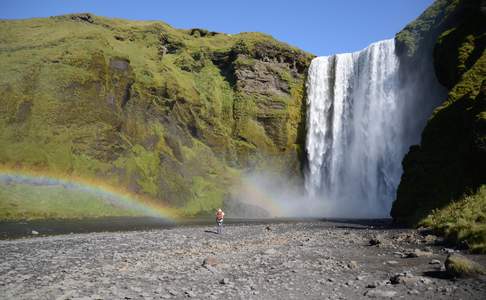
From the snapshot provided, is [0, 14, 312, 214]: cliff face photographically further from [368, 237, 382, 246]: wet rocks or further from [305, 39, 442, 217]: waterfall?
[368, 237, 382, 246]: wet rocks

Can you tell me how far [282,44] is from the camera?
85.9 metres

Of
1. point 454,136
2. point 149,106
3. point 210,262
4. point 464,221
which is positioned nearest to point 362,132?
point 454,136

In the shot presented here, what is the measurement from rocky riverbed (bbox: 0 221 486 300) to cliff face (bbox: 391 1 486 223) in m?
8.81

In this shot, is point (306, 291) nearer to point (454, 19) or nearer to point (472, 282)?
point (472, 282)

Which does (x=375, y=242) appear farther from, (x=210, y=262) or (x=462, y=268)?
(x=462, y=268)

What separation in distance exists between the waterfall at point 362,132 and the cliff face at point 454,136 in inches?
507

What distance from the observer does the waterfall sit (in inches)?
2248

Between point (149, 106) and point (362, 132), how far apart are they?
3347cm

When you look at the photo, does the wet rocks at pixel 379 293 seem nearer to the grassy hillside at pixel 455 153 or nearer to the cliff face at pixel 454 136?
the grassy hillside at pixel 455 153

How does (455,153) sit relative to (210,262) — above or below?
above

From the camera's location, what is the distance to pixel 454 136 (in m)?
32.3

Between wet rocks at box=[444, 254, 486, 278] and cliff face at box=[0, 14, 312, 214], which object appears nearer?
wet rocks at box=[444, 254, 486, 278]

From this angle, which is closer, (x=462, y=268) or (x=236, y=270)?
(x=462, y=268)

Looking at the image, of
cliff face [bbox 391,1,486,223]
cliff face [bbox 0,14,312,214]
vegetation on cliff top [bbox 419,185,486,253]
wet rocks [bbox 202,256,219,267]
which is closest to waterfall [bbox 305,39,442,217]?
cliff face [bbox 0,14,312,214]
